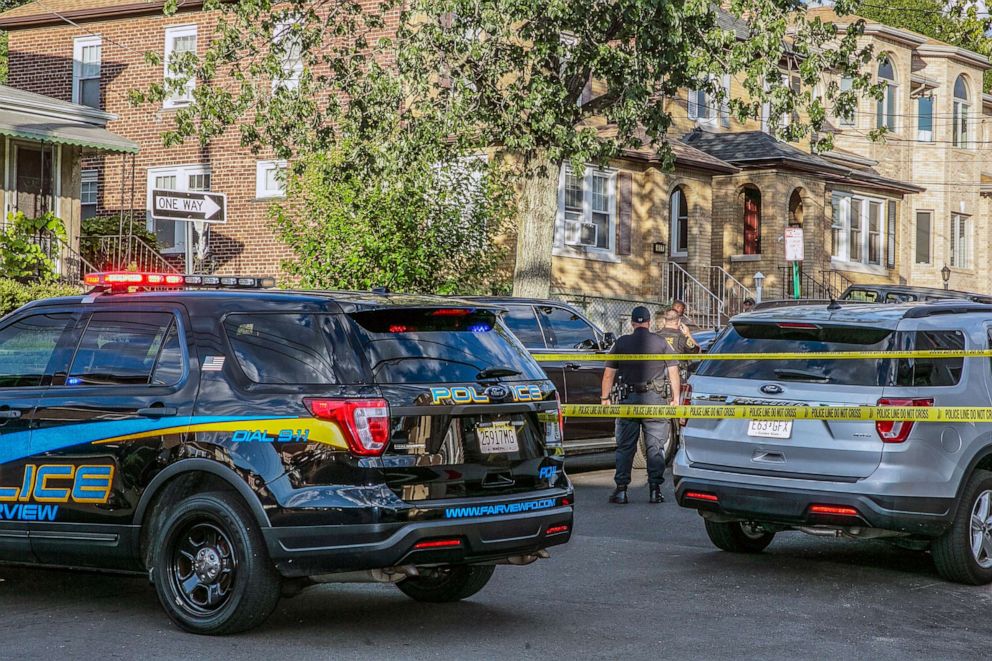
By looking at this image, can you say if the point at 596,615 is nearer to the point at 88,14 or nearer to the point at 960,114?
the point at 88,14

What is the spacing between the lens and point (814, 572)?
31.6ft

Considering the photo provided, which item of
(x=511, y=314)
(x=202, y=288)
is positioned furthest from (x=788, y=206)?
(x=202, y=288)

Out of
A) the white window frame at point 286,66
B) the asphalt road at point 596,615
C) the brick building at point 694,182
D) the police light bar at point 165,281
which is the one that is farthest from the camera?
the brick building at point 694,182

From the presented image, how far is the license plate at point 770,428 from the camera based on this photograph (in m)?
9.06

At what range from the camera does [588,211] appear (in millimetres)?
30125

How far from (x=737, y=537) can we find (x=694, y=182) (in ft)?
77.8

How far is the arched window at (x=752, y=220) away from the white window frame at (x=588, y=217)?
280 inches

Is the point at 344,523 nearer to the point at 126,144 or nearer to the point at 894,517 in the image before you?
the point at 894,517

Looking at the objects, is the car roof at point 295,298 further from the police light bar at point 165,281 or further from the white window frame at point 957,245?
the white window frame at point 957,245

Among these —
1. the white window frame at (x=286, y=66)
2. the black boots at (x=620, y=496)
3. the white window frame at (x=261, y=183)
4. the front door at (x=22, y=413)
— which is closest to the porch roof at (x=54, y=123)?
the white window frame at (x=286, y=66)

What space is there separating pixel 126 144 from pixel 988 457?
19804 millimetres

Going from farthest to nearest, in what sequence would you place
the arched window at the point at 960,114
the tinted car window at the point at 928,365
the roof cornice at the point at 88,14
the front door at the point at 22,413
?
1. the arched window at the point at 960,114
2. the roof cornice at the point at 88,14
3. the tinted car window at the point at 928,365
4. the front door at the point at 22,413

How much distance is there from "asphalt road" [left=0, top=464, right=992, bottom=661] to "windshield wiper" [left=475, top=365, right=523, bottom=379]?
1.39m

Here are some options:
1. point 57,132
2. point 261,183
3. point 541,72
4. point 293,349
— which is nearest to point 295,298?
point 293,349
